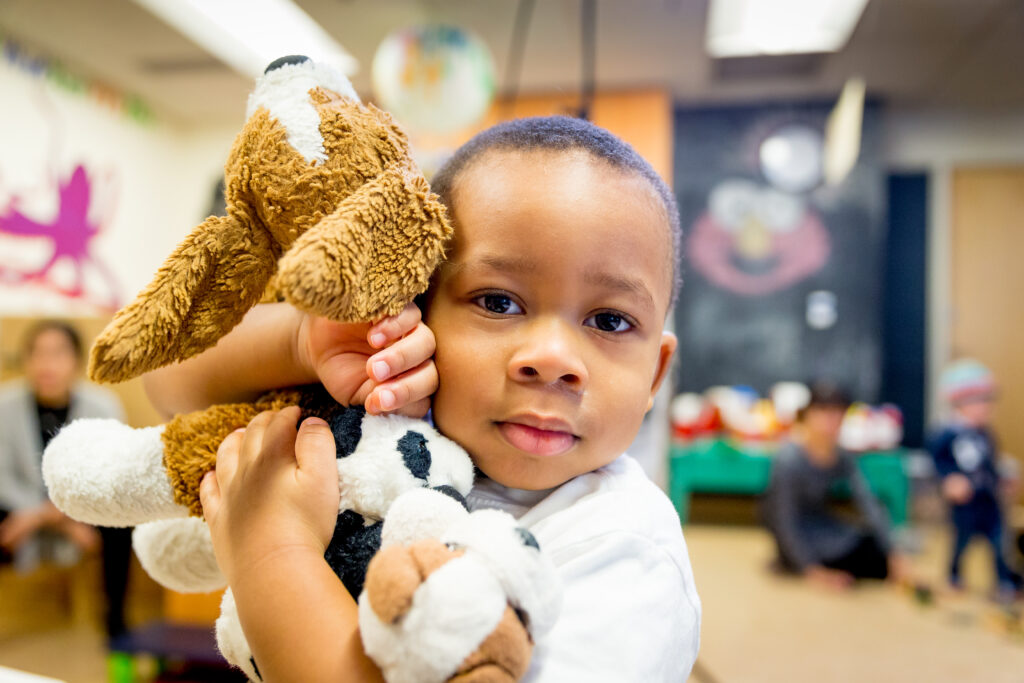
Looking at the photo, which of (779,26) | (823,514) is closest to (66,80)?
(779,26)

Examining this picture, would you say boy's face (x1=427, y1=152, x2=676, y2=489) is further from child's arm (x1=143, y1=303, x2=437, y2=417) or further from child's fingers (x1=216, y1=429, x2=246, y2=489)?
child's fingers (x1=216, y1=429, x2=246, y2=489)

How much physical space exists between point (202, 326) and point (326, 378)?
77mm

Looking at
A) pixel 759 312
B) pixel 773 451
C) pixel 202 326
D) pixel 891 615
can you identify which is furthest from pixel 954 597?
pixel 202 326

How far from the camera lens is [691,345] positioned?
3.87 m

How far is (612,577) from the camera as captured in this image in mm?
381

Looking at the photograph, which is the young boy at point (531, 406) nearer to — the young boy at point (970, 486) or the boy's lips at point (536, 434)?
the boy's lips at point (536, 434)

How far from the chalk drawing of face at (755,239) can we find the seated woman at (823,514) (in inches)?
39.0

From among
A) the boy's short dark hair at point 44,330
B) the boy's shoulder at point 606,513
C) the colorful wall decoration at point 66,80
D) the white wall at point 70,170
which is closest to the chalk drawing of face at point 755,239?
the white wall at point 70,170

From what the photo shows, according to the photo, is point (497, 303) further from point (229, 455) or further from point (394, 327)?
point (229, 455)

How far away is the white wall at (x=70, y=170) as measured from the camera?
8.43 ft

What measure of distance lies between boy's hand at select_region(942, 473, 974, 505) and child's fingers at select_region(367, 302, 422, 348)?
3.00 metres

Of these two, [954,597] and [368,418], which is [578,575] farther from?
[954,597]

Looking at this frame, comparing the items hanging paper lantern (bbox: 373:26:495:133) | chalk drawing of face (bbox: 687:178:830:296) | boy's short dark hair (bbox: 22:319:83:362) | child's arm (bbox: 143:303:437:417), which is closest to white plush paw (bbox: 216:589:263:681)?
child's arm (bbox: 143:303:437:417)

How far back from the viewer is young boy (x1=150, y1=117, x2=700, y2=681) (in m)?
0.36
